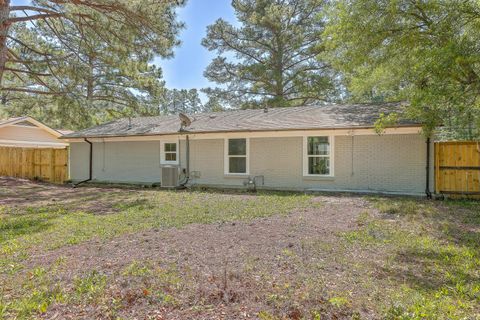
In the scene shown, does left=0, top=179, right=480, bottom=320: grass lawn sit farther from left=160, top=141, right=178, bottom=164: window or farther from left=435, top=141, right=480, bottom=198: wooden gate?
left=160, top=141, right=178, bottom=164: window

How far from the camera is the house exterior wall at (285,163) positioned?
35.3 ft

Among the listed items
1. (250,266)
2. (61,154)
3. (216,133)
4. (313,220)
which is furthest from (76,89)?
(250,266)

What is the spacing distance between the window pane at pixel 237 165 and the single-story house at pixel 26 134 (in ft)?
56.0

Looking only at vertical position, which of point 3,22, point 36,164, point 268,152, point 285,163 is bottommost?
point 36,164

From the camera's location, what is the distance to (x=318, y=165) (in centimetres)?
1201

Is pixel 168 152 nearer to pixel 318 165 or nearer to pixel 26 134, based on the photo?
pixel 318 165

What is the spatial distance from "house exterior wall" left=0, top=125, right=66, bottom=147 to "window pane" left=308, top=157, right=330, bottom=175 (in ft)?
68.6

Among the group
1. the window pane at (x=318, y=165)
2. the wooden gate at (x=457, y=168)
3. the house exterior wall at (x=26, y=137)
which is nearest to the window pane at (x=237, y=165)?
the window pane at (x=318, y=165)

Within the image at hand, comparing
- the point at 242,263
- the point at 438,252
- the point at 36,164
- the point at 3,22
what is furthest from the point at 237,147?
the point at 36,164

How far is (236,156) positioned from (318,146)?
10.7ft

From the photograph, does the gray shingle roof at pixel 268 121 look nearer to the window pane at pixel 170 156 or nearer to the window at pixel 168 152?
the window at pixel 168 152

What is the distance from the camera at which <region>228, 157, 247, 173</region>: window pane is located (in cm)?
1317

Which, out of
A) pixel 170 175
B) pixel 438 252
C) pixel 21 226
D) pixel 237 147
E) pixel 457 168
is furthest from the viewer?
pixel 170 175

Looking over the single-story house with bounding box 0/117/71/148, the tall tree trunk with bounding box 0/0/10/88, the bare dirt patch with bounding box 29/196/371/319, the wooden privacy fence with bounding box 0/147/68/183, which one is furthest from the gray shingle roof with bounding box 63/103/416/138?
the single-story house with bounding box 0/117/71/148
